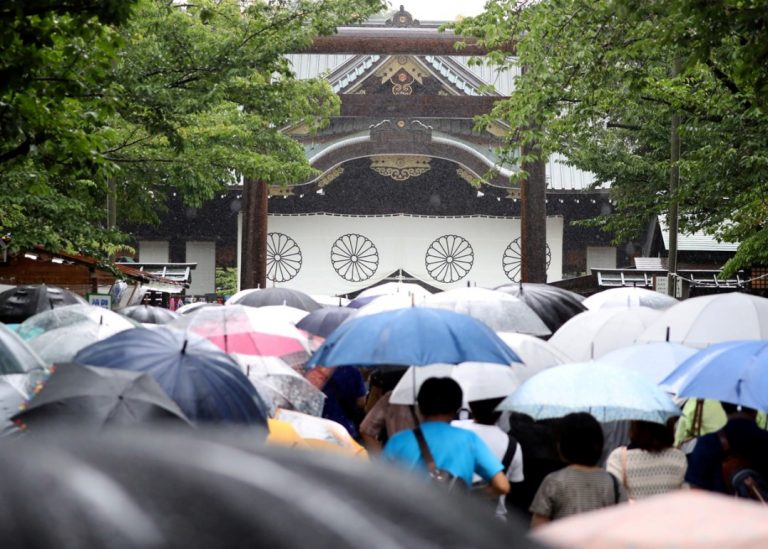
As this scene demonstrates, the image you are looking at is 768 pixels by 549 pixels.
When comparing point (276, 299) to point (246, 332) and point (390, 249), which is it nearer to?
point (246, 332)

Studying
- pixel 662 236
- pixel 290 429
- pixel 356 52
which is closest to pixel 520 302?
pixel 290 429

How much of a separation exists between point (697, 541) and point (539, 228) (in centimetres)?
2042

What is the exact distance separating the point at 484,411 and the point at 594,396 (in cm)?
76

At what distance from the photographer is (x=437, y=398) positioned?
15.4 feet

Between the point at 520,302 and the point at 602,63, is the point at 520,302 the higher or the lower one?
the lower one

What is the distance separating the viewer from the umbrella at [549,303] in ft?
39.3

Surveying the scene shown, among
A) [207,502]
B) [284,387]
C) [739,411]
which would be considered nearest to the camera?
[207,502]

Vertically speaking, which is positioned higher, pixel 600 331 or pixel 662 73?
pixel 662 73

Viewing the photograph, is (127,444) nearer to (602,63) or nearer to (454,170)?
(602,63)

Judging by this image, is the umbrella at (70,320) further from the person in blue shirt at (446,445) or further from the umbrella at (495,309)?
the person in blue shirt at (446,445)

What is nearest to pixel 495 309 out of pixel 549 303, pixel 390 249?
pixel 549 303

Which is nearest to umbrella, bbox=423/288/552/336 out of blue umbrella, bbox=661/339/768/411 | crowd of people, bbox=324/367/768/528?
crowd of people, bbox=324/367/768/528

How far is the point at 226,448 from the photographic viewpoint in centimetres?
121

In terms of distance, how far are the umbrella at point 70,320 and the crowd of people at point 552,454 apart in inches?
109
